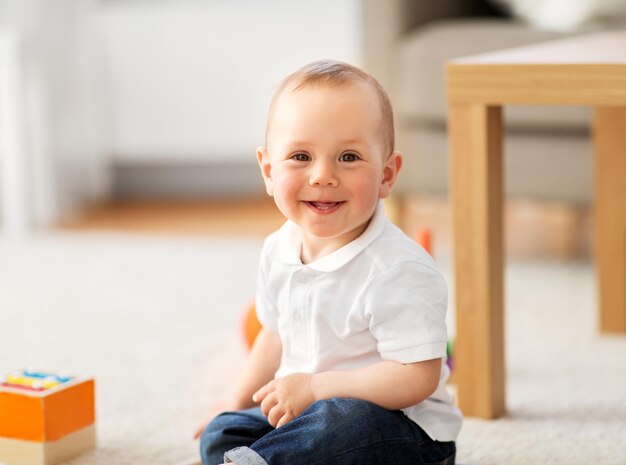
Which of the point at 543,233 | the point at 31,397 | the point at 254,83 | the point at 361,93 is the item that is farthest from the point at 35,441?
the point at 254,83

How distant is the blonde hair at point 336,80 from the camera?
98cm

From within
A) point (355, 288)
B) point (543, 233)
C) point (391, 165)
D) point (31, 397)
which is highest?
point (391, 165)

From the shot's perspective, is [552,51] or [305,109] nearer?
[305,109]

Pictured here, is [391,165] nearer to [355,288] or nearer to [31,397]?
[355,288]

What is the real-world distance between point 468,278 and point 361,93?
35cm

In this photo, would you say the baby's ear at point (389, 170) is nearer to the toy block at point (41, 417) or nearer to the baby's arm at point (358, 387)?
the baby's arm at point (358, 387)

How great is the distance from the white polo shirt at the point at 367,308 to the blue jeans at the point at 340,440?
0.13 ft

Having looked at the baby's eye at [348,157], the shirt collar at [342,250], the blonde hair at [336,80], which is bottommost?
the shirt collar at [342,250]

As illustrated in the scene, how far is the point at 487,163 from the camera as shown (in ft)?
4.04

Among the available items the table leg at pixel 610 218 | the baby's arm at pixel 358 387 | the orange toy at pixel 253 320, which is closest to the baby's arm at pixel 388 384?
the baby's arm at pixel 358 387

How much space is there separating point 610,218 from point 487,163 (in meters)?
0.45

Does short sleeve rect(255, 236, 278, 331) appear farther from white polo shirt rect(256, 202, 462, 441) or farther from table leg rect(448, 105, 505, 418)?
table leg rect(448, 105, 505, 418)

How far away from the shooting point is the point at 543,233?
2521 mm

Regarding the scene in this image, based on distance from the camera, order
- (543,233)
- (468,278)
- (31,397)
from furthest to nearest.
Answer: (543,233) < (468,278) < (31,397)
